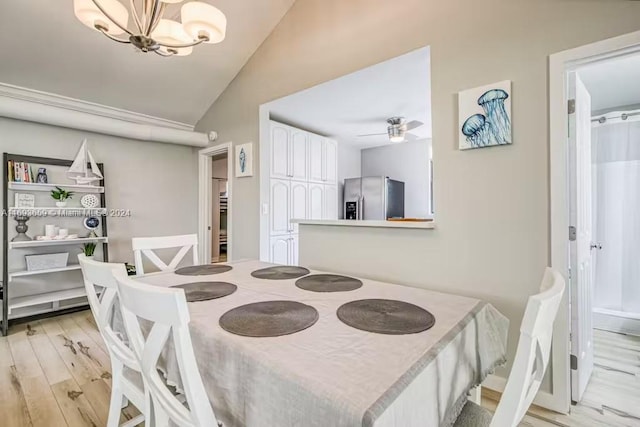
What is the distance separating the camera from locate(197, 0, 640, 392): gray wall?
64.7 inches

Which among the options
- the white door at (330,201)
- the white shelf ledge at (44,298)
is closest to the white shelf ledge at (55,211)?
the white shelf ledge at (44,298)

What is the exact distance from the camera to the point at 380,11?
2311 mm

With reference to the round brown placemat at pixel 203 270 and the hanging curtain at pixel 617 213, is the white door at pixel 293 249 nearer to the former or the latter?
the round brown placemat at pixel 203 270

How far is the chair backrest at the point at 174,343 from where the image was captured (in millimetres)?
717

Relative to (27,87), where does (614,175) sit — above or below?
below

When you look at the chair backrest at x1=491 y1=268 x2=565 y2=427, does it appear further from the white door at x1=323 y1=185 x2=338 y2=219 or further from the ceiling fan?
the white door at x1=323 y1=185 x2=338 y2=219

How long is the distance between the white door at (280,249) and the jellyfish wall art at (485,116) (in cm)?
243

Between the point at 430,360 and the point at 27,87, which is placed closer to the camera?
the point at 430,360

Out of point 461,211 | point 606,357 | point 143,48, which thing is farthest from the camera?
point 606,357

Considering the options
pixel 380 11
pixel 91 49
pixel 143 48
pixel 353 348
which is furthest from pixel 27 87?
pixel 353 348

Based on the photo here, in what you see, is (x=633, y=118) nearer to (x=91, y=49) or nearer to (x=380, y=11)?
(x=380, y=11)

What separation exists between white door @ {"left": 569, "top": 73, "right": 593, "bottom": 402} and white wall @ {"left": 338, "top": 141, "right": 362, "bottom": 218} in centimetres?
355

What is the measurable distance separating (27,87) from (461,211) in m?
4.34

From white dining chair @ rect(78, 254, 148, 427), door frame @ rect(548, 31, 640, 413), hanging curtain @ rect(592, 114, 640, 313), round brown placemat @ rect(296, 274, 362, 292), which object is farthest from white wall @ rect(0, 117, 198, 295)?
hanging curtain @ rect(592, 114, 640, 313)
